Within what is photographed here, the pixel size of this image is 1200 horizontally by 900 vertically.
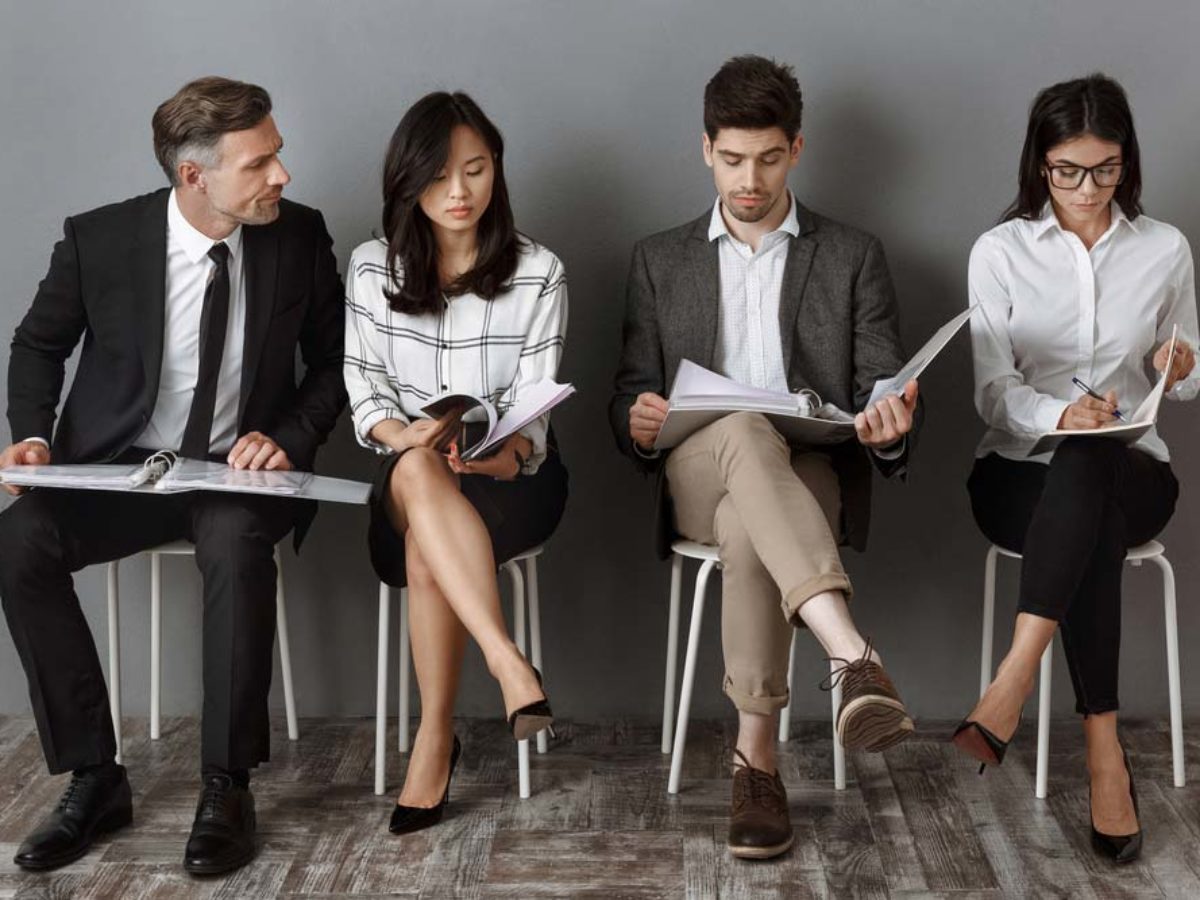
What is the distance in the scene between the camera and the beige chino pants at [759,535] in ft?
7.64

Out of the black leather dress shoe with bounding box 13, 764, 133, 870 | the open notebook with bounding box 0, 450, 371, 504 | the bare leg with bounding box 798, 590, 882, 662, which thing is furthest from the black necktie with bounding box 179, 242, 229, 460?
the bare leg with bounding box 798, 590, 882, 662

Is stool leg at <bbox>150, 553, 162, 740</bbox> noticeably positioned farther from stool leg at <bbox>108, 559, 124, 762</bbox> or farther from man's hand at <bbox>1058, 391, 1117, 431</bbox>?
man's hand at <bbox>1058, 391, 1117, 431</bbox>

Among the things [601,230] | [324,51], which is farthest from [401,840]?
[324,51]

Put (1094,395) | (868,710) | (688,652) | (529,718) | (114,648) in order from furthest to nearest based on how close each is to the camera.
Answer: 1. (114,648)
2. (688,652)
3. (1094,395)
4. (529,718)
5. (868,710)

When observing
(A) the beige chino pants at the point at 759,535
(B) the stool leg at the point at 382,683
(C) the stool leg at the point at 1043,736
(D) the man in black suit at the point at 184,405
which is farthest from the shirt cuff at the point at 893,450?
(D) the man in black suit at the point at 184,405

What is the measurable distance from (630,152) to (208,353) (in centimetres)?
91

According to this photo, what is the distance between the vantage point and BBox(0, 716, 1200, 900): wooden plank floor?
7.80 feet

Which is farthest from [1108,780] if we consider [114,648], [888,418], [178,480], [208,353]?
[114,648]

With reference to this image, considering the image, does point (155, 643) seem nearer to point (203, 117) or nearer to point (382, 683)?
point (382, 683)

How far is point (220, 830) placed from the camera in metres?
2.45

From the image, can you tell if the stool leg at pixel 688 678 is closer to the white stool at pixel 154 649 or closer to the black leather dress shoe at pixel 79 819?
the white stool at pixel 154 649

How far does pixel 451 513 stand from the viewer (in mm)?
2504

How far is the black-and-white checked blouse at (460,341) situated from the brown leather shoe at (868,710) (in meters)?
0.76

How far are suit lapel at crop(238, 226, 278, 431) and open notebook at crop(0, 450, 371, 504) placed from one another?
213 millimetres
